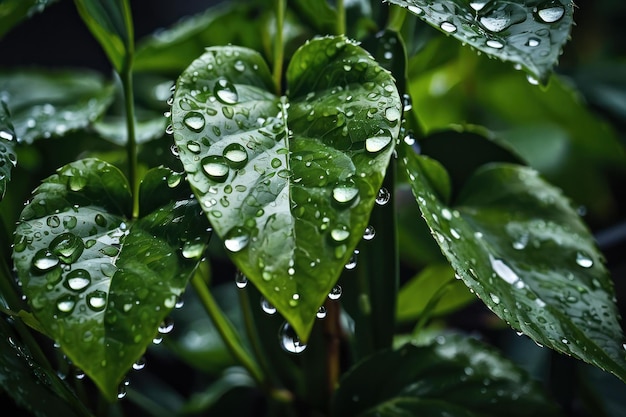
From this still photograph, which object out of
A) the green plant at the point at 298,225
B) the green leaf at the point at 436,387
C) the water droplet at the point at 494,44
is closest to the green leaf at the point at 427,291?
the green plant at the point at 298,225

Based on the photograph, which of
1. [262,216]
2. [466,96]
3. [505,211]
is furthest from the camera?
[466,96]

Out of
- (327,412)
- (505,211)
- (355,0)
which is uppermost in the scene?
(355,0)

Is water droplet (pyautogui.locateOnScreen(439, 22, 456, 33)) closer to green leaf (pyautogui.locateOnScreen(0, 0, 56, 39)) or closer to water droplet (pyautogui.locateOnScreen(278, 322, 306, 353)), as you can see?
water droplet (pyautogui.locateOnScreen(278, 322, 306, 353))

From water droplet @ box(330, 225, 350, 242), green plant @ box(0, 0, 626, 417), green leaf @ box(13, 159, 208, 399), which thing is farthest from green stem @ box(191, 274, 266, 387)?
water droplet @ box(330, 225, 350, 242)

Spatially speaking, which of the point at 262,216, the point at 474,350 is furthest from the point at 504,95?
the point at 262,216

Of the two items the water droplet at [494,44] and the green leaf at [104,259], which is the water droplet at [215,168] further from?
the water droplet at [494,44]

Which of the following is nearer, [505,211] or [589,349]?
[589,349]

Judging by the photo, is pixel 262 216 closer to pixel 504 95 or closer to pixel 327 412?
pixel 327 412
